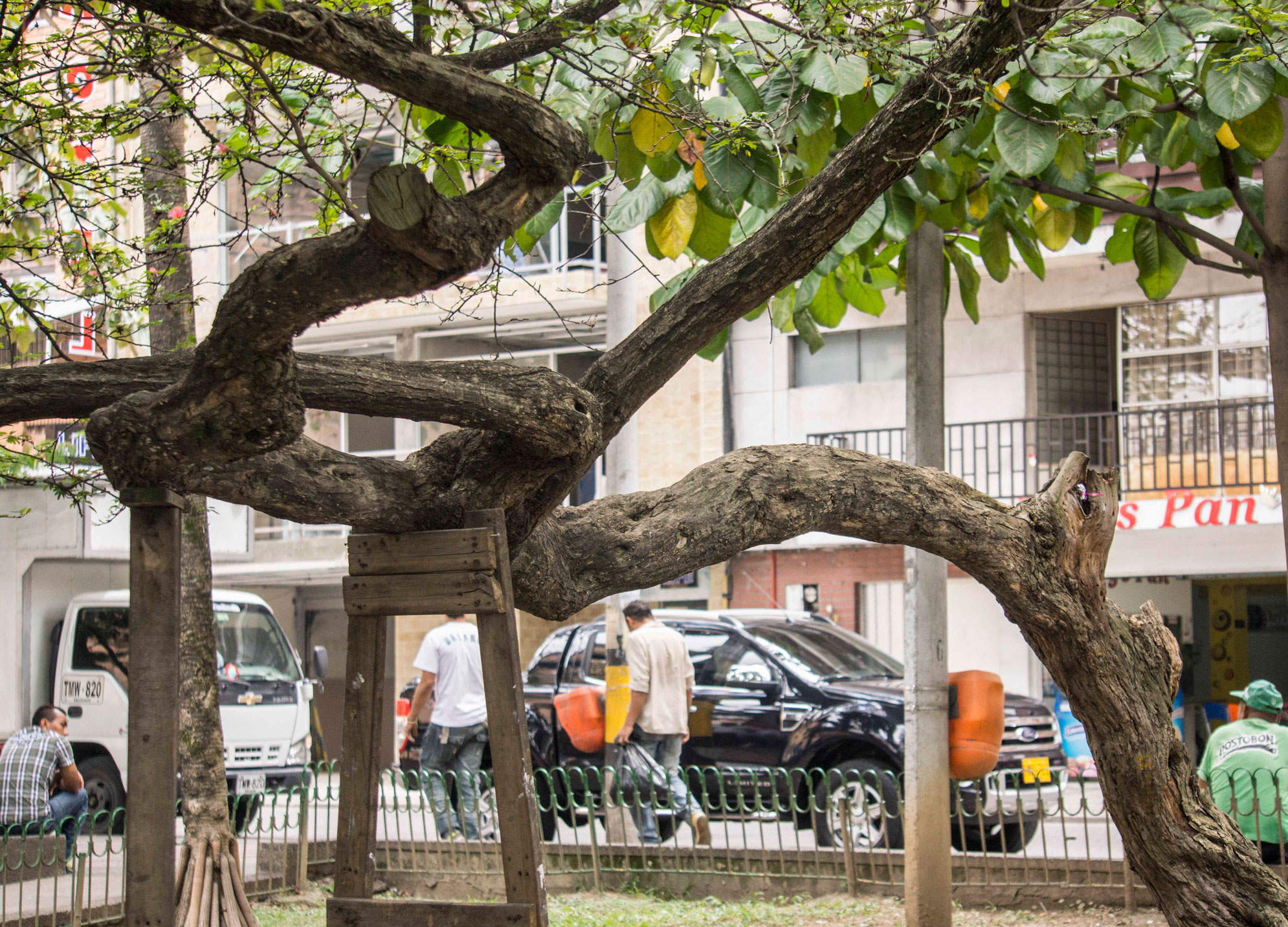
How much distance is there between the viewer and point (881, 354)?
65.8 ft

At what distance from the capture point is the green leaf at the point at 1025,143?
5867 mm

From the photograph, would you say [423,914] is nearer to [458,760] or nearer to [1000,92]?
[1000,92]

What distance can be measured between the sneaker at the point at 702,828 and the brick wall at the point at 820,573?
9418mm

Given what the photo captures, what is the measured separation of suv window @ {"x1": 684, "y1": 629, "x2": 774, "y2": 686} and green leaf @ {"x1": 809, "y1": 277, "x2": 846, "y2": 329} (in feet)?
13.5

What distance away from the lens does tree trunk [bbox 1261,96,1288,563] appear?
7.36 meters

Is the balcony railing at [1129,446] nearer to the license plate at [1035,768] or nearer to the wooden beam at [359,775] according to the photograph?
the license plate at [1035,768]

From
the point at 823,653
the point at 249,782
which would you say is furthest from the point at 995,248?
the point at 249,782

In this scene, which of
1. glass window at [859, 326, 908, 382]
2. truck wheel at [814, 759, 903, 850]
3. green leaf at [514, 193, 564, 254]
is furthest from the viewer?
glass window at [859, 326, 908, 382]

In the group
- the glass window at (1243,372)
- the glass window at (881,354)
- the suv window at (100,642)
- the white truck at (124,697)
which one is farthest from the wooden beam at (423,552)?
the glass window at (881,354)

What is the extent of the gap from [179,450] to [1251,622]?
17660mm

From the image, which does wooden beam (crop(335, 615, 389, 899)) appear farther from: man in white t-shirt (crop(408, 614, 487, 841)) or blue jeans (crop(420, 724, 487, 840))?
man in white t-shirt (crop(408, 614, 487, 841))

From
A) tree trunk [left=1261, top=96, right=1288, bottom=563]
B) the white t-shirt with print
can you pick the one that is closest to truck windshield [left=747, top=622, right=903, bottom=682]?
the white t-shirt with print

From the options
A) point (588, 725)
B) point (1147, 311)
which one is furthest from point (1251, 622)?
point (588, 725)

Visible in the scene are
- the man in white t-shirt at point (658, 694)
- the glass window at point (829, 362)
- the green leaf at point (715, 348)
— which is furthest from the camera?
the glass window at point (829, 362)
